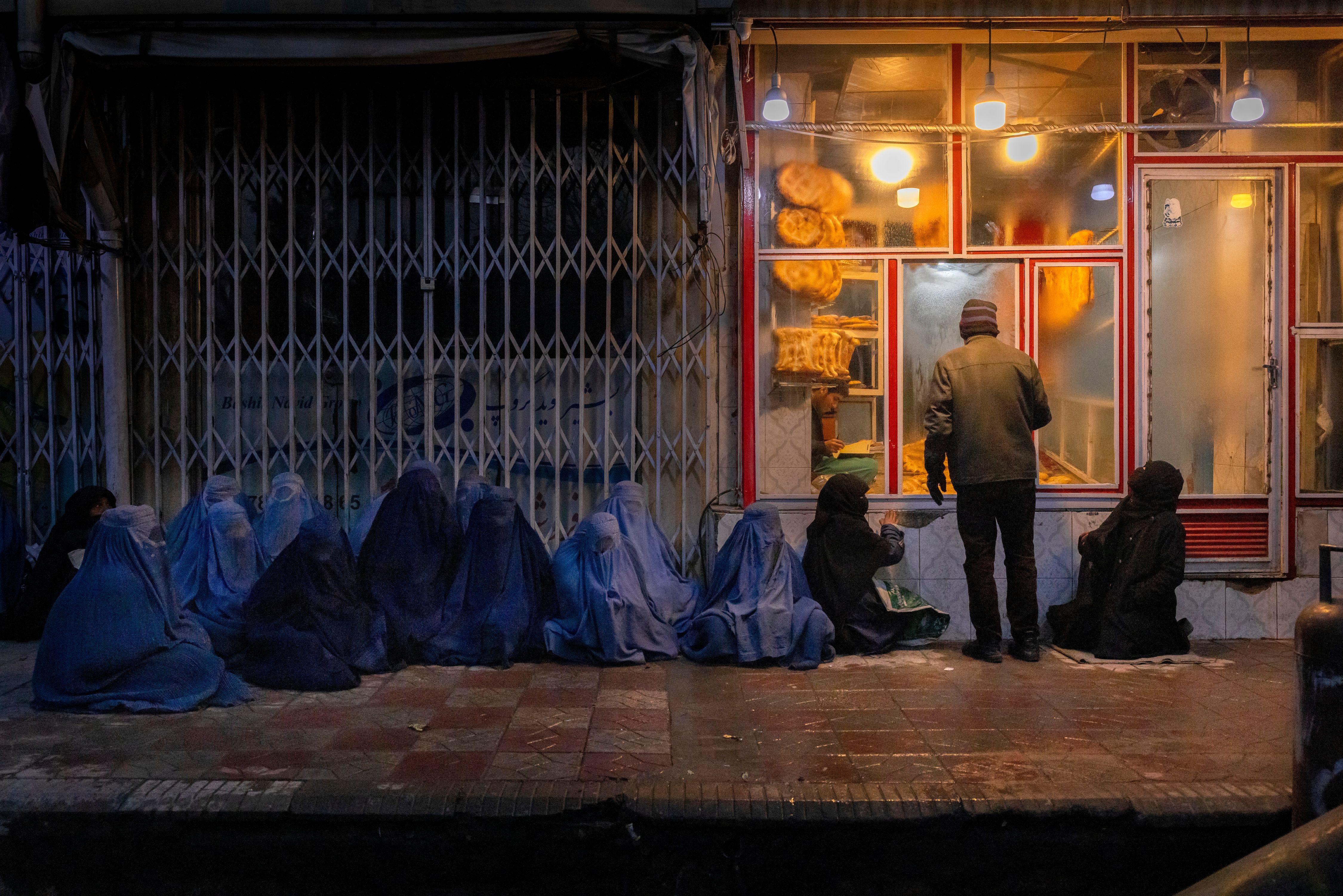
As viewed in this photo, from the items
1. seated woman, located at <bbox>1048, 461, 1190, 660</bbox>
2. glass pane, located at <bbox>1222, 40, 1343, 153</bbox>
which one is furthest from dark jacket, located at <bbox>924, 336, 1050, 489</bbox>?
glass pane, located at <bbox>1222, 40, 1343, 153</bbox>

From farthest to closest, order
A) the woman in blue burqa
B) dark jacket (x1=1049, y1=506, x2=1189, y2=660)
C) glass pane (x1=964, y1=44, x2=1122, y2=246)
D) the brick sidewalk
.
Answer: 1. glass pane (x1=964, y1=44, x2=1122, y2=246)
2. dark jacket (x1=1049, y1=506, x2=1189, y2=660)
3. the woman in blue burqa
4. the brick sidewalk

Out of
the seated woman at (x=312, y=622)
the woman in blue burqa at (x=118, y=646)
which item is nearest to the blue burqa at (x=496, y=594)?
the seated woman at (x=312, y=622)

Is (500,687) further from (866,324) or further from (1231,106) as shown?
(1231,106)

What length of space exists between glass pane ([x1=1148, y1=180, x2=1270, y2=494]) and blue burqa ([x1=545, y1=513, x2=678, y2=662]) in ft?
12.3

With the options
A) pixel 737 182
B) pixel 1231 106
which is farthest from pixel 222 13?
pixel 1231 106

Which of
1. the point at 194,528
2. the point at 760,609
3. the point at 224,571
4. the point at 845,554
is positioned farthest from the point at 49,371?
the point at 845,554

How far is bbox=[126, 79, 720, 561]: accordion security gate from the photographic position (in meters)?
7.02

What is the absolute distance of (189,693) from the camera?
4.94 m

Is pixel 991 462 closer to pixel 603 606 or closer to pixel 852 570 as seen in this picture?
pixel 852 570

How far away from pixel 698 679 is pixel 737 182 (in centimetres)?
348

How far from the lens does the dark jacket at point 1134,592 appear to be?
596 centimetres

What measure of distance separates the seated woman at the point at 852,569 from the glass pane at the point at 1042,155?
218 cm

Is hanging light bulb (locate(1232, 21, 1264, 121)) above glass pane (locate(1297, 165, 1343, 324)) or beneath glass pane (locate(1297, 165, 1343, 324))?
above

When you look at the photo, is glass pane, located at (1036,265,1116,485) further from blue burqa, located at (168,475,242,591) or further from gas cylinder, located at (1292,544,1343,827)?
blue burqa, located at (168,475,242,591)
